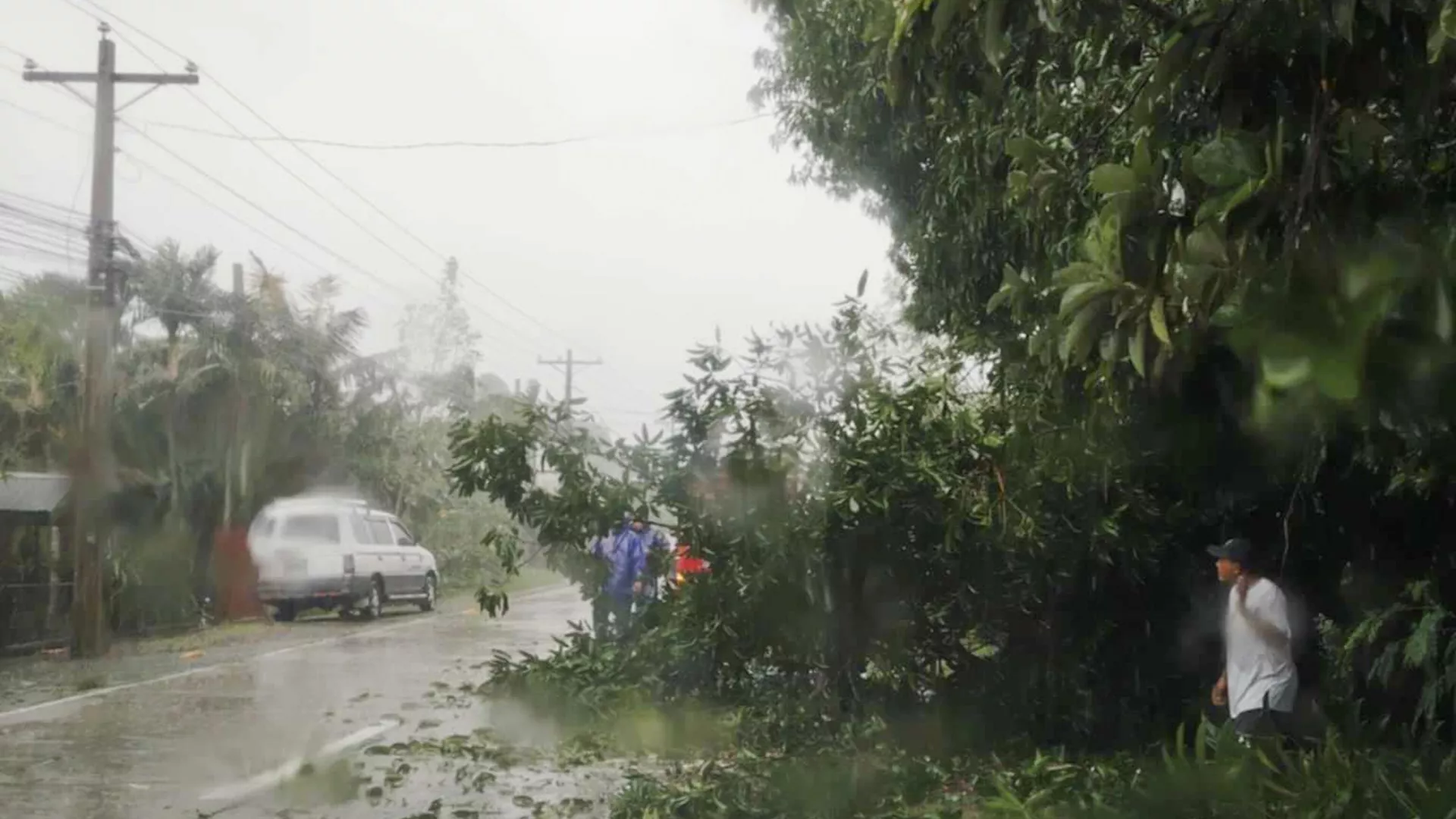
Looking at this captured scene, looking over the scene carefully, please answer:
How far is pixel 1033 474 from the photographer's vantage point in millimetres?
8773

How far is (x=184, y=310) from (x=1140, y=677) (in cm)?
1627

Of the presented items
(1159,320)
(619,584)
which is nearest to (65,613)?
(619,584)

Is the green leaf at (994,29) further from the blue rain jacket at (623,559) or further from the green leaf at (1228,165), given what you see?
the blue rain jacket at (623,559)

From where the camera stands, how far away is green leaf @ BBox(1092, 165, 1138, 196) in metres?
4.33

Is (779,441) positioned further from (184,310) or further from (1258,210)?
(184,310)

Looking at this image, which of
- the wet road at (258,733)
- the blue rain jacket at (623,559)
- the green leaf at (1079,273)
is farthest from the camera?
the blue rain jacket at (623,559)

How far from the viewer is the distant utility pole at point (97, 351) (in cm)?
1773

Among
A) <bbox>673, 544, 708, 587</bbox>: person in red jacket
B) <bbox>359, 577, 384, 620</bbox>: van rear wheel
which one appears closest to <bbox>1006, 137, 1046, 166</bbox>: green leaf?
<bbox>673, 544, 708, 587</bbox>: person in red jacket

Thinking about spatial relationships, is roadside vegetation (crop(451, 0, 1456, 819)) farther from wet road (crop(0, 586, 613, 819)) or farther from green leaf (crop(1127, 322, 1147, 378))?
wet road (crop(0, 586, 613, 819))

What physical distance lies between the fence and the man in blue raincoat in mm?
9067

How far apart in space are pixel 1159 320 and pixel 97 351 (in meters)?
16.4

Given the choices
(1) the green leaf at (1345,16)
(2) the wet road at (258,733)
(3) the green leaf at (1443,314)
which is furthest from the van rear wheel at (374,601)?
(3) the green leaf at (1443,314)

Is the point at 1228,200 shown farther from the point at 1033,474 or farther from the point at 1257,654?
the point at 1033,474

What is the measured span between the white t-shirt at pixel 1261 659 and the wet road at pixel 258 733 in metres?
4.06
